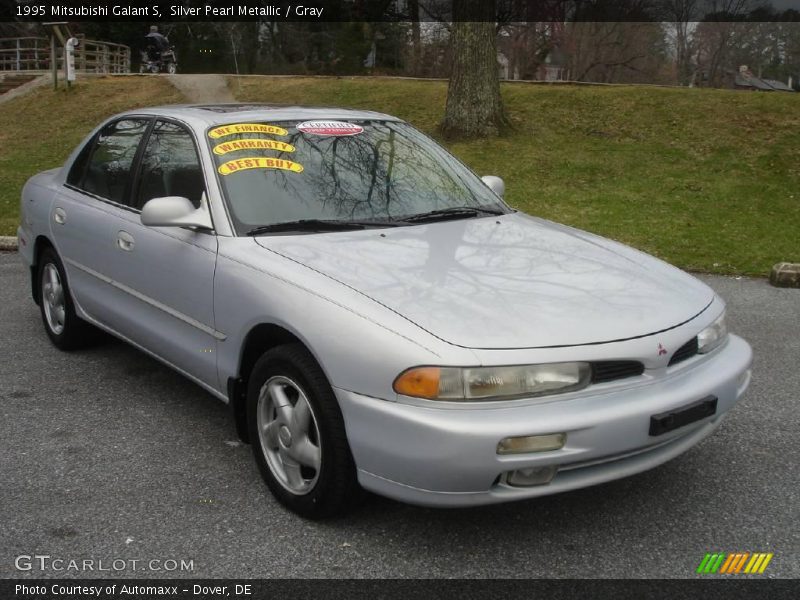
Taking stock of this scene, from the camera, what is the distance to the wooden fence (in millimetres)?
25641

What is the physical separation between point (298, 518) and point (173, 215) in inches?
55.4

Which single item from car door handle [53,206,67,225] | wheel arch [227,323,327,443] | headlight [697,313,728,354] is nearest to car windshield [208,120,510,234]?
wheel arch [227,323,327,443]

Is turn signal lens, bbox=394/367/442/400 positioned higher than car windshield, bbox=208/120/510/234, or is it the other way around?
car windshield, bbox=208/120/510/234

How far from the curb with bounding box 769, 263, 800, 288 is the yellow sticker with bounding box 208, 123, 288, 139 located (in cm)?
518

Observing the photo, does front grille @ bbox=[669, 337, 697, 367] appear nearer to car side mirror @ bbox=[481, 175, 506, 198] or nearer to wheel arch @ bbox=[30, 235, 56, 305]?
car side mirror @ bbox=[481, 175, 506, 198]

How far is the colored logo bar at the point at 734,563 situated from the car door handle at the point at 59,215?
3.91m

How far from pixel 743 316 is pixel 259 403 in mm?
4414

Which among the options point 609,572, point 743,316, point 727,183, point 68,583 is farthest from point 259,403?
point 727,183

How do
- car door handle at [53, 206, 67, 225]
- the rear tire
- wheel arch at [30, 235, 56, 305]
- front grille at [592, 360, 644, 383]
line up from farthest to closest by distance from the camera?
wheel arch at [30, 235, 56, 305] → the rear tire → car door handle at [53, 206, 67, 225] → front grille at [592, 360, 644, 383]

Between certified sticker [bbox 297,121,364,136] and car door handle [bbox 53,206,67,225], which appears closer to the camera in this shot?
certified sticker [bbox 297,121,364,136]

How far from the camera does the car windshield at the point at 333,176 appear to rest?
3836mm

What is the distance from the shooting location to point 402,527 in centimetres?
324

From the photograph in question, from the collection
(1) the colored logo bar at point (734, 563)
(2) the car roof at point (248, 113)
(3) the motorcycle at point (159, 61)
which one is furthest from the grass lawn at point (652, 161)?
(3) the motorcycle at point (159, 61)

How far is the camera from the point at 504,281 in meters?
3.24
